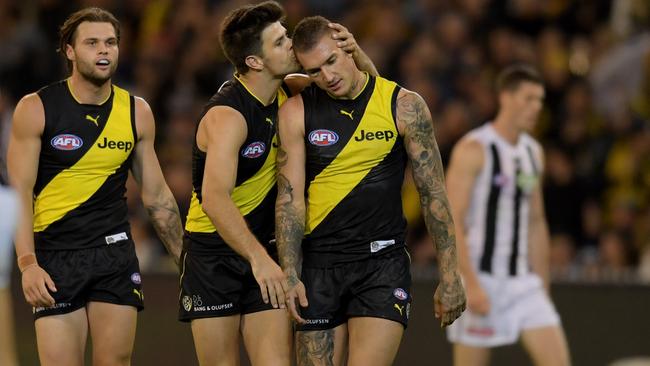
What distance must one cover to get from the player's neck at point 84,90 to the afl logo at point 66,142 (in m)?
0.24

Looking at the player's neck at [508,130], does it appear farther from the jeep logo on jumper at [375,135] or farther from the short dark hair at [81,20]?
the short dark hair at [81,20]

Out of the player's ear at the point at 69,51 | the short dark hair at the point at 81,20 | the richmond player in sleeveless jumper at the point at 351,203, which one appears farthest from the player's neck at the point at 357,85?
the player's ear at the point at 69,51

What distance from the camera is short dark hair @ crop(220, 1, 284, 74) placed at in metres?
7.23

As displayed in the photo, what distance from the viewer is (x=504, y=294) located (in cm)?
938

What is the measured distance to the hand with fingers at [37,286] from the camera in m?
7.14

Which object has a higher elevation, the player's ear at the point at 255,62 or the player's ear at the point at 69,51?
the player's ear at the point at 69,51

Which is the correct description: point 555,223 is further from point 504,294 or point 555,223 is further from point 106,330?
point 106,330

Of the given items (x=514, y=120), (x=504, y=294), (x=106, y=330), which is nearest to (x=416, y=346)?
(x=504, y=294)

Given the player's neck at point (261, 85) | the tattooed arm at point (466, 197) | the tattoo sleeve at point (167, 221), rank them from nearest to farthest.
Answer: the player's neck at point (261, 85)
the tattoo sleeve at point (167, 221)
the tattooed arm at point (466, 197)

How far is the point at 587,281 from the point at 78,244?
4.71 metres

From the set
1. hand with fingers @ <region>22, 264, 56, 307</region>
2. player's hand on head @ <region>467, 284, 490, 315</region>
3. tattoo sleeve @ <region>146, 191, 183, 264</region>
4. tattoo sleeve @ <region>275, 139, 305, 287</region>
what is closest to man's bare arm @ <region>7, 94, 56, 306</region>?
→ hand with fingers @ <region>22, 264, 56, 307</region>

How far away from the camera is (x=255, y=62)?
726 centimetres

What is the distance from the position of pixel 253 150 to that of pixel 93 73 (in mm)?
1075

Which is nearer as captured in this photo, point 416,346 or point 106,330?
point 106,330
